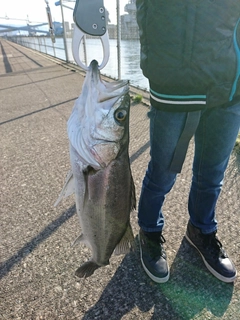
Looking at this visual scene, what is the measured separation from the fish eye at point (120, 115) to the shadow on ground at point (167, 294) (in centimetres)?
120

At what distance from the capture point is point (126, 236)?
5.72 ft

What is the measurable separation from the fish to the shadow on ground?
317mm

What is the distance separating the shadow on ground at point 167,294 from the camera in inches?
70.3

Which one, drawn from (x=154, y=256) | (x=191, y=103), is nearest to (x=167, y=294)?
(x=154, y=256)

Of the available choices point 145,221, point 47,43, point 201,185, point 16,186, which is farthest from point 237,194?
point 47,43

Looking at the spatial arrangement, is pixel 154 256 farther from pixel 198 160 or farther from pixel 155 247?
pixel 198 160

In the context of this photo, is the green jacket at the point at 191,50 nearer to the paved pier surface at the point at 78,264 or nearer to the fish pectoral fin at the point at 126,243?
the fish pectoral fin at the point at 126,243

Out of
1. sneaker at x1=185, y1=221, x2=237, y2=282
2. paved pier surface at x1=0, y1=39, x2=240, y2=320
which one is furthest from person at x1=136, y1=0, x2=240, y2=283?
paved pier surface at x1=0, y1=39, x2=240, y2=320

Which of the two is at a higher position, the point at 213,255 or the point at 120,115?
the point at 120,115

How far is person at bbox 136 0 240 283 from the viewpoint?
55.9 inches

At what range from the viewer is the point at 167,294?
1.90 meters

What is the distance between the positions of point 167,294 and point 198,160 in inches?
36.2

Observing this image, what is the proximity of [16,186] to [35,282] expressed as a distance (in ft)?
4.69

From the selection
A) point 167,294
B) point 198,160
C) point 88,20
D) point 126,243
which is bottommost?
point 167,294
